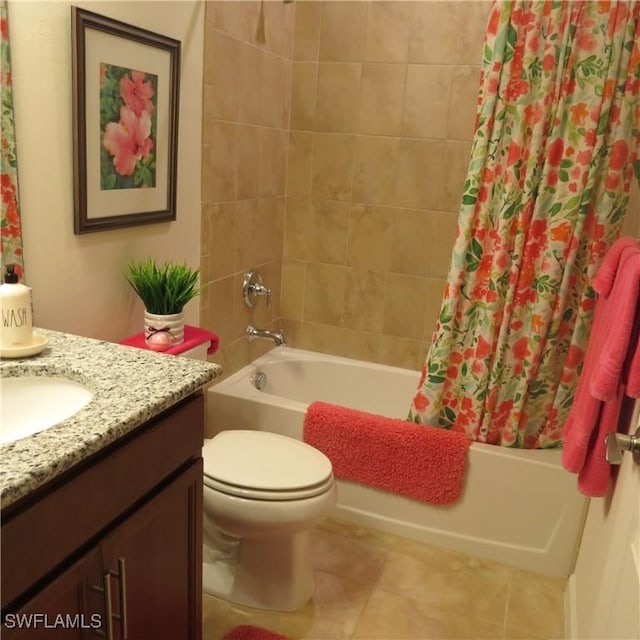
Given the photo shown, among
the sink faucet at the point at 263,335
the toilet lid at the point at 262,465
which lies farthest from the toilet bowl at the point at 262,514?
the sink faucet at the point at 263,335

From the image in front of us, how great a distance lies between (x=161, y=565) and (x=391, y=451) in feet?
3.62

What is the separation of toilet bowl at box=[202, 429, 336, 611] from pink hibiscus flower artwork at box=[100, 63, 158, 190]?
0.83 metres

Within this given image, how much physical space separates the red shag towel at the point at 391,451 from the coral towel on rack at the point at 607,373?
1.47 feet

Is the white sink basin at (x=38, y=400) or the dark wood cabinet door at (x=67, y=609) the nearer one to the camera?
the dark wood cabinet door at (x=67, y=609)

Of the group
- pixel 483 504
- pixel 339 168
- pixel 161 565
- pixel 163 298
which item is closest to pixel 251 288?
pixel 339 168

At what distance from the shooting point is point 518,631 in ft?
6.11

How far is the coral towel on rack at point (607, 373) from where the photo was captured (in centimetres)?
149

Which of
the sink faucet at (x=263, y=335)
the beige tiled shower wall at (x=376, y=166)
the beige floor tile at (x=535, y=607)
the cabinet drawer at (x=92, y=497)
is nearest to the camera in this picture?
the cabinet drawer at (x=92, y=497)

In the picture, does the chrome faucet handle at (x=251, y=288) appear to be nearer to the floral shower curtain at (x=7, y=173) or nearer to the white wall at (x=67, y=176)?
the white wall at (x=67, y=176)

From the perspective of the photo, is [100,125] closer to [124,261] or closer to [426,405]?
[124,261]

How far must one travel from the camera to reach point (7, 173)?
138cm

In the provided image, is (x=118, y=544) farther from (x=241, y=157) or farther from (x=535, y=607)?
(x=241, y=157)

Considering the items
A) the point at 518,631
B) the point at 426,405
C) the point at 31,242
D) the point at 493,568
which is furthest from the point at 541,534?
the point at 31,242

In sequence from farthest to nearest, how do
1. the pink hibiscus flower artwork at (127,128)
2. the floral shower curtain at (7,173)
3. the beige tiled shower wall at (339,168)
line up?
the beige tiled shower wall at (339,168), the pink hibiscus flower artwork at (127,128), the floral shower curtain at (7,173)
